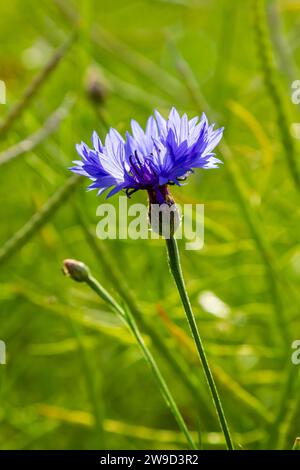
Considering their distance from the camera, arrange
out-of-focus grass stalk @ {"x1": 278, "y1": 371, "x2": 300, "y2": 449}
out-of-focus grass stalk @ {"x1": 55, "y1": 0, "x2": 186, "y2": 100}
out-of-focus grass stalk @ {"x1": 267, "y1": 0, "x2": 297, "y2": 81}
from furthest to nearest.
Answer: out-of-focus grass stalk @ {"x1": 55, "y1": 0, "x2": 186, "y2": 100} → out-of-focus grass stalk @ {"x1": 267, "y1": 0, "x2": 297, "y2": 81} → out-of-focus grass stalk @ {"x1": 278, "y1": 371, "x2": 300, "y2": 449}

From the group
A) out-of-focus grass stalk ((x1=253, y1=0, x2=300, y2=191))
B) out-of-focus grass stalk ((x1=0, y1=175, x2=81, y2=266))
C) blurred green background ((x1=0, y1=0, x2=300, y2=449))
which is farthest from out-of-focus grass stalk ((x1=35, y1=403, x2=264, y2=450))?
out-of-focus grass stalk ((x1=253, y1=0, x2=300, y2=191))

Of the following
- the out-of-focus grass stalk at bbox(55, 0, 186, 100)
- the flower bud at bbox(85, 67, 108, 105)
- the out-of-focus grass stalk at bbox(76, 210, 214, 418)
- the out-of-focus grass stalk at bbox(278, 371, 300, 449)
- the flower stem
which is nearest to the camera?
the flower stem

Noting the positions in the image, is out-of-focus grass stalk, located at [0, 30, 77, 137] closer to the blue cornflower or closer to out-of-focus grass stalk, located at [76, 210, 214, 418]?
out-of-focus grass stalk, located at [76, 210, 214, 418]

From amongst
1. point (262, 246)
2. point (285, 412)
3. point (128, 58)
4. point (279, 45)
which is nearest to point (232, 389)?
point (285, 412)

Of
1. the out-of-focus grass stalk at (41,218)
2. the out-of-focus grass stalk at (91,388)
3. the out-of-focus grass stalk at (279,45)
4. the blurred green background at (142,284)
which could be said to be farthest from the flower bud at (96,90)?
the out-of-focus grass stalk at (279,45)

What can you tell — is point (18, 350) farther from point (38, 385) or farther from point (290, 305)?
point (290, 305)

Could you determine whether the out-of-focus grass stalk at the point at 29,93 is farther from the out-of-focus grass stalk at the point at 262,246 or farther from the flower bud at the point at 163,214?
the flower bud at the point at 163,214

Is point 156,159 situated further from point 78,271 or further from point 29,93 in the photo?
point 29,93

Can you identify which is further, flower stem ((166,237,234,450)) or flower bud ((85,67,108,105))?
flower bud ((85,67,108,105))
